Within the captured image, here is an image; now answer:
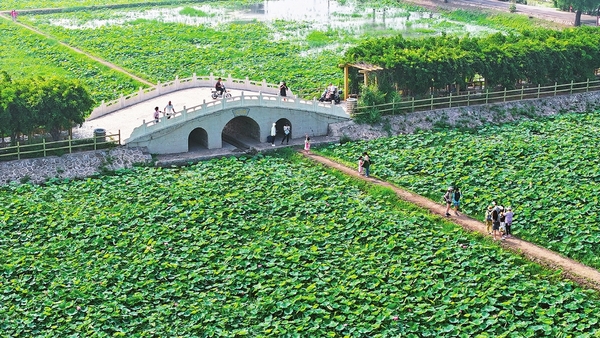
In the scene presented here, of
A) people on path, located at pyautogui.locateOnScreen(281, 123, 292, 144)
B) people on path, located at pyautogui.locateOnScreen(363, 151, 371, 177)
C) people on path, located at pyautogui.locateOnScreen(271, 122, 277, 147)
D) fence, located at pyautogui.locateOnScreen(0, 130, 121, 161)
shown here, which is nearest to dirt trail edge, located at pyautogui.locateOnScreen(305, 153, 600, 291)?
people on path, located at pyautogui.locateOnScreen(363, 151, 371, 177)

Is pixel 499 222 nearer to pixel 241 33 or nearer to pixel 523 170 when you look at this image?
pixel 523 170

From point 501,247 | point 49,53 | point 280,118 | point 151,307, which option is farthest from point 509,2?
point 151,307

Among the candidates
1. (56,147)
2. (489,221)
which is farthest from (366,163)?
(56,147)

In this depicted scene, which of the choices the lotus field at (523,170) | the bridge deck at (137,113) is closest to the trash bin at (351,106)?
the bridge deck at (137,113)

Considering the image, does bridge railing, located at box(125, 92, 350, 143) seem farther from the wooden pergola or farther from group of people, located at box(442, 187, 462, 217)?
group of people, located at box(442, 187, 462, 217)

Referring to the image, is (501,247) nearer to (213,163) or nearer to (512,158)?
(512,158)
